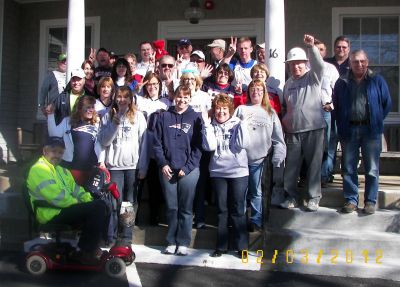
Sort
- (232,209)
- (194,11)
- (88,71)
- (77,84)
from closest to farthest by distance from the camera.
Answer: (232,209) → (77,84) → (88,71) → (194,11)

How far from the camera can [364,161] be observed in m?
5.34

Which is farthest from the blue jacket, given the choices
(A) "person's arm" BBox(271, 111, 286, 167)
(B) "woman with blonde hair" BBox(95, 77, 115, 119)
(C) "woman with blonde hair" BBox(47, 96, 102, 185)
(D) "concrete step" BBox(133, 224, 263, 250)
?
(C) "woman with blonde hair" BBox(47, 96, 102, 185)

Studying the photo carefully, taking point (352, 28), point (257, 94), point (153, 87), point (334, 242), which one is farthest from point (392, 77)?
point (153, 87)

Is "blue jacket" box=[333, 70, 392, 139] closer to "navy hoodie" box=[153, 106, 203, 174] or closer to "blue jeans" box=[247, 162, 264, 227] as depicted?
"blue jeans" box=[247, 162, 264, 227]

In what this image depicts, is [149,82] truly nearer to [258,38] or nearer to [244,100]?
[244,100]

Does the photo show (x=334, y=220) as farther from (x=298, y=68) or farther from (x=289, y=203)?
(x=298, y=68)

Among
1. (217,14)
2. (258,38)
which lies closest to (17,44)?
(217,14)

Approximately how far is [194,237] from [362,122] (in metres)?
2.19

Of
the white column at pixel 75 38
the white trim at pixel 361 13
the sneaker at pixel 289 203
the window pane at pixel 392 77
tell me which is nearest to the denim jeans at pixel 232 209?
the sneaker at pixel 289 203

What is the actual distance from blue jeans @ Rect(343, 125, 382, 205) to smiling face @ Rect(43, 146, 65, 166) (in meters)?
3.00

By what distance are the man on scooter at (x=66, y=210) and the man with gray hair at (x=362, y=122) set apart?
104 inches

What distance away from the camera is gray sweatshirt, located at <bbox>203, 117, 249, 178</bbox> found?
16.7 feet

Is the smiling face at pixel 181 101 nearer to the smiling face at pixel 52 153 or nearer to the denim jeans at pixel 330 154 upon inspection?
the smiling face at pixel 52 153

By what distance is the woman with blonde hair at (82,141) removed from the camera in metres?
5.52
